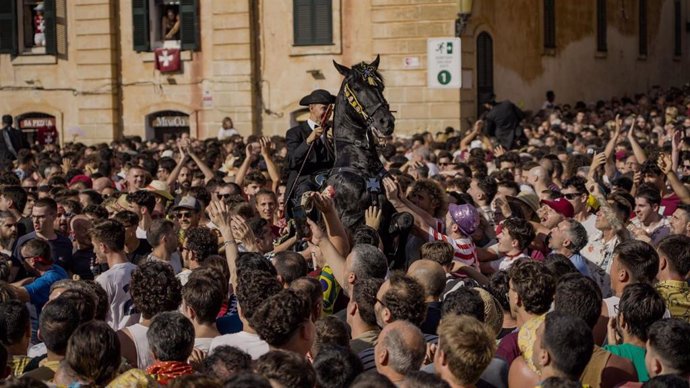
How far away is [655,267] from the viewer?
301 inches

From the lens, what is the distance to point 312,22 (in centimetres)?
2706

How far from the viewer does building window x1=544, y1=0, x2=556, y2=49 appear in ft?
99.8

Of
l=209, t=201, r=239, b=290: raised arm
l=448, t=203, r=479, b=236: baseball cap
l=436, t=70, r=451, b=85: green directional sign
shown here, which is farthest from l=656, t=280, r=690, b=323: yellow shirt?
l=436, t=70, r=451, b=85: green directional sign

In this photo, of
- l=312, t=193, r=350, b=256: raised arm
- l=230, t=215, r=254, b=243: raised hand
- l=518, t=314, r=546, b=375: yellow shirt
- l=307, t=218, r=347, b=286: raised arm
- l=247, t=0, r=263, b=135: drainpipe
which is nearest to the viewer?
l=518, t=314, r=546, b=375: yellow shirt

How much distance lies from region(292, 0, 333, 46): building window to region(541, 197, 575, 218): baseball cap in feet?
53.4

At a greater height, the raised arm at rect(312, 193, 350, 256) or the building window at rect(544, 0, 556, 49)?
the building window at rect(544, 0, 556, 49)

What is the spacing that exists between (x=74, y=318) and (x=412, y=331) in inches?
72.2

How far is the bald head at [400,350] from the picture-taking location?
5969mm

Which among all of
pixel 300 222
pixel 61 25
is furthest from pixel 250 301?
pixel 61 25

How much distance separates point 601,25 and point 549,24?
14.7ft

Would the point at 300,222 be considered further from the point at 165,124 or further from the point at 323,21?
the point at 165,124

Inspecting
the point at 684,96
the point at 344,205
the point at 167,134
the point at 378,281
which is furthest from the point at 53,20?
the point at 378,281

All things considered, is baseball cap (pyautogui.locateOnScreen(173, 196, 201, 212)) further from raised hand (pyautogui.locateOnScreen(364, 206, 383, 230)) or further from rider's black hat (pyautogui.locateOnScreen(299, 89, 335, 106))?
raised hand (pyautogui.locateOnScreen(364, 206, 383, 230))

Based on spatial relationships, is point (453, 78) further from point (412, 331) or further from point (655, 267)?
point (412, 331)
